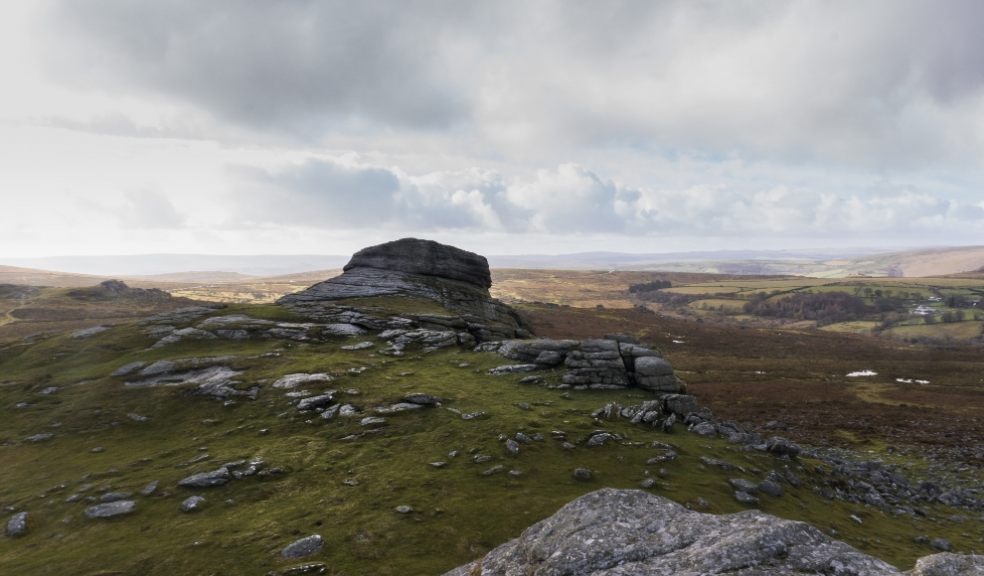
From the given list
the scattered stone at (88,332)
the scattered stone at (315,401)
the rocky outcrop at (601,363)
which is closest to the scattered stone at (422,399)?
the scattered stone at (315,401)

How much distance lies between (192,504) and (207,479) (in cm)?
171

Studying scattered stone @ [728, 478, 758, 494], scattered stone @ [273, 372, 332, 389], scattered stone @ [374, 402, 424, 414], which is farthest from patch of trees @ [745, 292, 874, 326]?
scattered stone @ [273, 372, 332, 389]

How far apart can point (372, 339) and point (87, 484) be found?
22265mm

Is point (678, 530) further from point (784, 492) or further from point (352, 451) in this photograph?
point (352, 451)

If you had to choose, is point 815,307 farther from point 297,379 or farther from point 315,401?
point 315,401

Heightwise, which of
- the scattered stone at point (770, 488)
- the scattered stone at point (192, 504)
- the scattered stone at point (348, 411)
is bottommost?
the scattered stone at point (770, 488)

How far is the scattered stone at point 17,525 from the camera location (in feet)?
57.0

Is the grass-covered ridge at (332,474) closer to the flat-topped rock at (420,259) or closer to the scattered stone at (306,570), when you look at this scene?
the scattered stone at (306,570)

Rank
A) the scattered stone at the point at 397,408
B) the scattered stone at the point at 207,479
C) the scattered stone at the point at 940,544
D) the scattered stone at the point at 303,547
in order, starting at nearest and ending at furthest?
the scattered stone at the point at 303,547, the scattered stone at the point at 940,544, the scattered stone at the point at 207,479, the scattered stone at the point at 397,408

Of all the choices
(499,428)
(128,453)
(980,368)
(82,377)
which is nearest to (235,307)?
(82,377)

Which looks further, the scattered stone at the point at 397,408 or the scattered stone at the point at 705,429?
the scattered stone at the point at 397,408

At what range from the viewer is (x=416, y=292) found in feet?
185

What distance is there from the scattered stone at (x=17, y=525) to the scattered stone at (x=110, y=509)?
6.14ft

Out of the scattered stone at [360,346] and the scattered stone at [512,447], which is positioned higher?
the scattered stone at [360,346]
